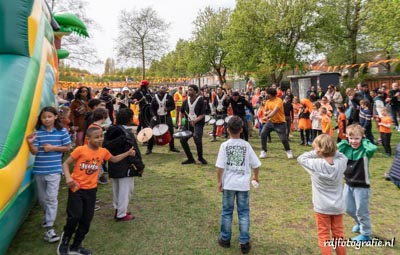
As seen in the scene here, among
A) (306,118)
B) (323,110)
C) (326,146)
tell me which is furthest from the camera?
(306,118)

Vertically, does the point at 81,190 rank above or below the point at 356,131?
below

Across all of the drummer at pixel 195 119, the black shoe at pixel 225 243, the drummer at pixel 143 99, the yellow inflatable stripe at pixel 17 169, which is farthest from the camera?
the drummer at pixel 143 99

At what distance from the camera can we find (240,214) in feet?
11.4

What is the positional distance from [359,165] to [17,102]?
373 cm

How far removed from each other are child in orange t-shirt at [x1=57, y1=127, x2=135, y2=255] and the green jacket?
282 cm

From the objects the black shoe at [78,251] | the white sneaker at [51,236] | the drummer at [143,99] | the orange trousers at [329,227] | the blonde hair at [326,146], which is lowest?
the black shoe at [78,251]

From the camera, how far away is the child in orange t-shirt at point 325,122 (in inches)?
324

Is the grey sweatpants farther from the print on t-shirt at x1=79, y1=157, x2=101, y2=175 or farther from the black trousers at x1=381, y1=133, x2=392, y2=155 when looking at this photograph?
the black trousers at x1=381, y1=133, x2=392, y2=155

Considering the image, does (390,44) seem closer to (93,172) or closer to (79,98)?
(79,98)

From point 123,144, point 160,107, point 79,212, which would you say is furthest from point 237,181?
point 160,107

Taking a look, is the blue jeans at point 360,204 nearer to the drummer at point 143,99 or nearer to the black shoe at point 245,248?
the black shoe at point 245,248

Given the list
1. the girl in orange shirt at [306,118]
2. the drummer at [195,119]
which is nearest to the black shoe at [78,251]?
the drummer at [195,119]

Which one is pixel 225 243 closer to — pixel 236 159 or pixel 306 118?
pixel 236 159

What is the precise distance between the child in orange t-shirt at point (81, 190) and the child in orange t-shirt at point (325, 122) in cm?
650
